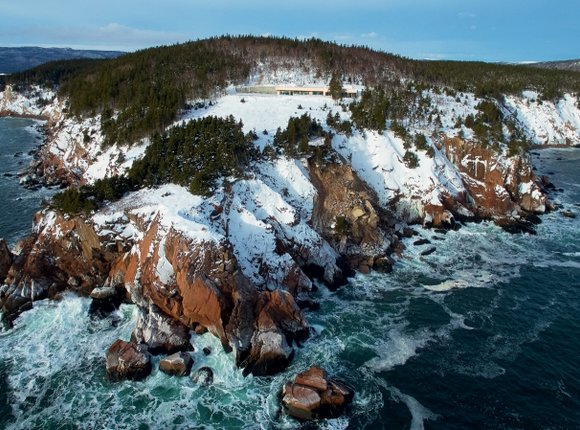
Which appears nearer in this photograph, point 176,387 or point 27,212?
point 176,387

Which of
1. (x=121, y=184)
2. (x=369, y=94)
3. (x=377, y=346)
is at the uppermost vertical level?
(x=369, y=94)

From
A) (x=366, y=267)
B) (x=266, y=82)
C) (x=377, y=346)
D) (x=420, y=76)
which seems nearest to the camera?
(x=377, y=346)

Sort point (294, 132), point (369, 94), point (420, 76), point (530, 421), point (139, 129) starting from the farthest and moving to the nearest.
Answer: point (420, 76), point (369, 94), point (139, 129), point (294, 132), point (530, 421)

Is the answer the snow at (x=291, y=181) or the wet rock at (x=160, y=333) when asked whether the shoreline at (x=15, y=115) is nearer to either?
the snow at (x=291, y=181)

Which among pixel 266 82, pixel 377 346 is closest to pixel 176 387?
pixel 377 346

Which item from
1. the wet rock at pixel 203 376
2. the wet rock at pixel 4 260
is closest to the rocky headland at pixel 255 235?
the wet rock at pixel 4 260

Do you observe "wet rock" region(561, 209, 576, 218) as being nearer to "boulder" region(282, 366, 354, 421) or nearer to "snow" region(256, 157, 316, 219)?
"snow" region(256, 157, 316, 219)

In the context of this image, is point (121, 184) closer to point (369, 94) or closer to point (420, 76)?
point (369, 94)

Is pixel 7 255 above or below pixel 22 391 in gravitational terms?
above
